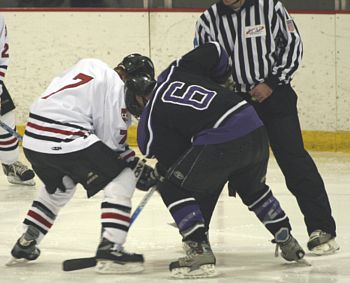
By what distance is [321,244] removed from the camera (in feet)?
13.9

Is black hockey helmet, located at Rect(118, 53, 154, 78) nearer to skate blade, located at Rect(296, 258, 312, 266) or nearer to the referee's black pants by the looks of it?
the referee's black pants

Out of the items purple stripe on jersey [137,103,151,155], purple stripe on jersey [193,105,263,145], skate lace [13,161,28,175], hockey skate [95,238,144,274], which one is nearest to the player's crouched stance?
hockey skate [95,238,144,274]

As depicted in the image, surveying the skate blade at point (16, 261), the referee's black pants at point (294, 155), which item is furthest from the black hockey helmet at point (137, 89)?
the skate blade at point (16, 261)

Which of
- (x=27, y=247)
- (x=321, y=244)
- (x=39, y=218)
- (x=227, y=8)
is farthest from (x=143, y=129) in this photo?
(x=321, y=244)

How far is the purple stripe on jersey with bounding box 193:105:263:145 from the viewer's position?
12.3 feet

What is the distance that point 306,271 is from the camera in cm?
398

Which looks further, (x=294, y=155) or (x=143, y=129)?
(x=294, y=155)

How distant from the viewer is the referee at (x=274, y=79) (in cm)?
428

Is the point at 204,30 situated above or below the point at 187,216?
above

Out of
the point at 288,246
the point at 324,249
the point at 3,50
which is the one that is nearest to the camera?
the point at 288,246

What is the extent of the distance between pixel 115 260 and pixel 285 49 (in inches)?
42.3

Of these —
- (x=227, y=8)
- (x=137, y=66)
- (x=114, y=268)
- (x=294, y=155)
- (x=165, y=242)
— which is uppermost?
(x=227, y=8)

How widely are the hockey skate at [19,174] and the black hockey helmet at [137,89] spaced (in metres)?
2.25

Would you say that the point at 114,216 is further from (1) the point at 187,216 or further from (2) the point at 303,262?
(2) the point at 303,262
